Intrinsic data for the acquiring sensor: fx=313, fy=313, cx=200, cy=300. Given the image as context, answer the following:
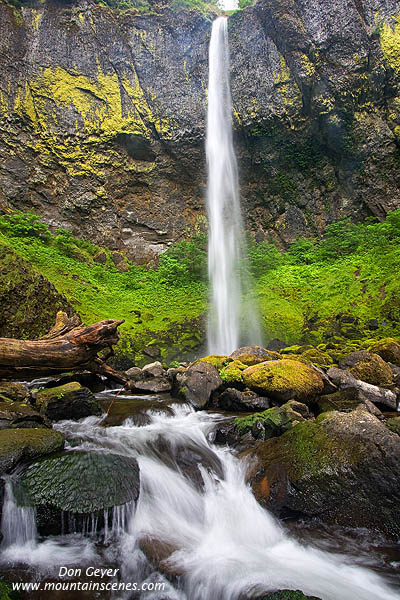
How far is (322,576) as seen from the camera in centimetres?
260

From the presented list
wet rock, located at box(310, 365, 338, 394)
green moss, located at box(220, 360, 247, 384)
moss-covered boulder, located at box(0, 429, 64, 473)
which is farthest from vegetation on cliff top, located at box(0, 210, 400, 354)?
moss-covered boulder, located at box(0, 429, 64, 473)

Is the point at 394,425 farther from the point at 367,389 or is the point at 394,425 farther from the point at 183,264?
the point at 183,264

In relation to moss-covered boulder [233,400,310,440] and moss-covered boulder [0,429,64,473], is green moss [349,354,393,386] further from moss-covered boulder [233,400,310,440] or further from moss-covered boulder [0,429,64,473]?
moss-covered boulder [0,429,64,473]

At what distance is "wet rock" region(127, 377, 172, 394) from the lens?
7.13 m

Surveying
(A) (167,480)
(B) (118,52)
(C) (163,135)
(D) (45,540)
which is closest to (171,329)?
(A) (167,480)

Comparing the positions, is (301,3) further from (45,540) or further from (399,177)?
(45,540)

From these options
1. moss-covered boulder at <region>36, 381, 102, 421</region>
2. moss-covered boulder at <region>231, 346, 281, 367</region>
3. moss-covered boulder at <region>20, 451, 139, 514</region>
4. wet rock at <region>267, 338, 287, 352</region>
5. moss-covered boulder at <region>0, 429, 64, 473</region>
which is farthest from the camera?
wet rock at <region>267, 338, 287, 352</region>

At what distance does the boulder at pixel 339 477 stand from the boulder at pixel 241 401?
1900mm

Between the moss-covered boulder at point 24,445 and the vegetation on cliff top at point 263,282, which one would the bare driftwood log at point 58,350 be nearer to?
the moss-covered boulder at point 24,445

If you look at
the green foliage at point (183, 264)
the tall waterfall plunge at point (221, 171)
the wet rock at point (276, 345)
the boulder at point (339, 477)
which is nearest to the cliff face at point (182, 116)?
the tall waterfall plunge at point (221, 171)

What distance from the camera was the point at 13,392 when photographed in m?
5.11

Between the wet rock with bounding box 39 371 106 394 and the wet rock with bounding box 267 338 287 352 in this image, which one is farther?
the wet rock with bounding box 267 338 287 352

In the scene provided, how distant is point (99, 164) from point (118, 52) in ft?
24.2

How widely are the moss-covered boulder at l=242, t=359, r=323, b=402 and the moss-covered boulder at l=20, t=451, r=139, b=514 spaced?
3.16 metres
